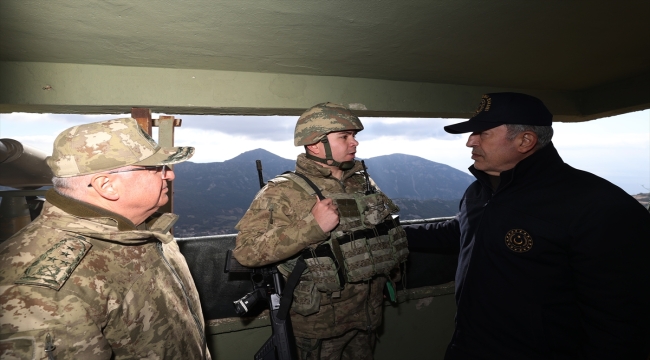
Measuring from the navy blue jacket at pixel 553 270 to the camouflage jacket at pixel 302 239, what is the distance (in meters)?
0.63

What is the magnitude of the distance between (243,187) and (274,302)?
8838 mm

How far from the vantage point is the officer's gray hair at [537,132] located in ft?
6.15

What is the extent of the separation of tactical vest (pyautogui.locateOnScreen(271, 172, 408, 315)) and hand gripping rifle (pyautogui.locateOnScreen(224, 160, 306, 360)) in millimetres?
95

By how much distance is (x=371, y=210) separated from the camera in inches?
90.7

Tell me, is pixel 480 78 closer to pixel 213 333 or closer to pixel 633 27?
pixel 633 27

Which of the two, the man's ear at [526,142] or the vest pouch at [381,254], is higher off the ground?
the man's ear at [526,142]

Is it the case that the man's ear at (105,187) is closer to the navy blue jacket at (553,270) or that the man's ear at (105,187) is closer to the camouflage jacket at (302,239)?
the camouflage jacket at (302,239)

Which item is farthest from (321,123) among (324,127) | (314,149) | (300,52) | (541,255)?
(541,255)

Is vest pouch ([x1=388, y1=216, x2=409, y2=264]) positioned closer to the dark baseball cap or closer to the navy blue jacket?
the navy blue jacket

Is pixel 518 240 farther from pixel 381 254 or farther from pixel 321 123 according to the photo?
pixel 321 123

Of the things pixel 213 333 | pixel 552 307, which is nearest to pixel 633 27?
pixel 552 307

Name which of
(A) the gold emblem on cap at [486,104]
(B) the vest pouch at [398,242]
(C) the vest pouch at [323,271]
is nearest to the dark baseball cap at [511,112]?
(A) the gold emblem on cap at [486,104]

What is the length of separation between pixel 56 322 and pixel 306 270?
134 cm

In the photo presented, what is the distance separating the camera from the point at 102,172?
133 centimetres
